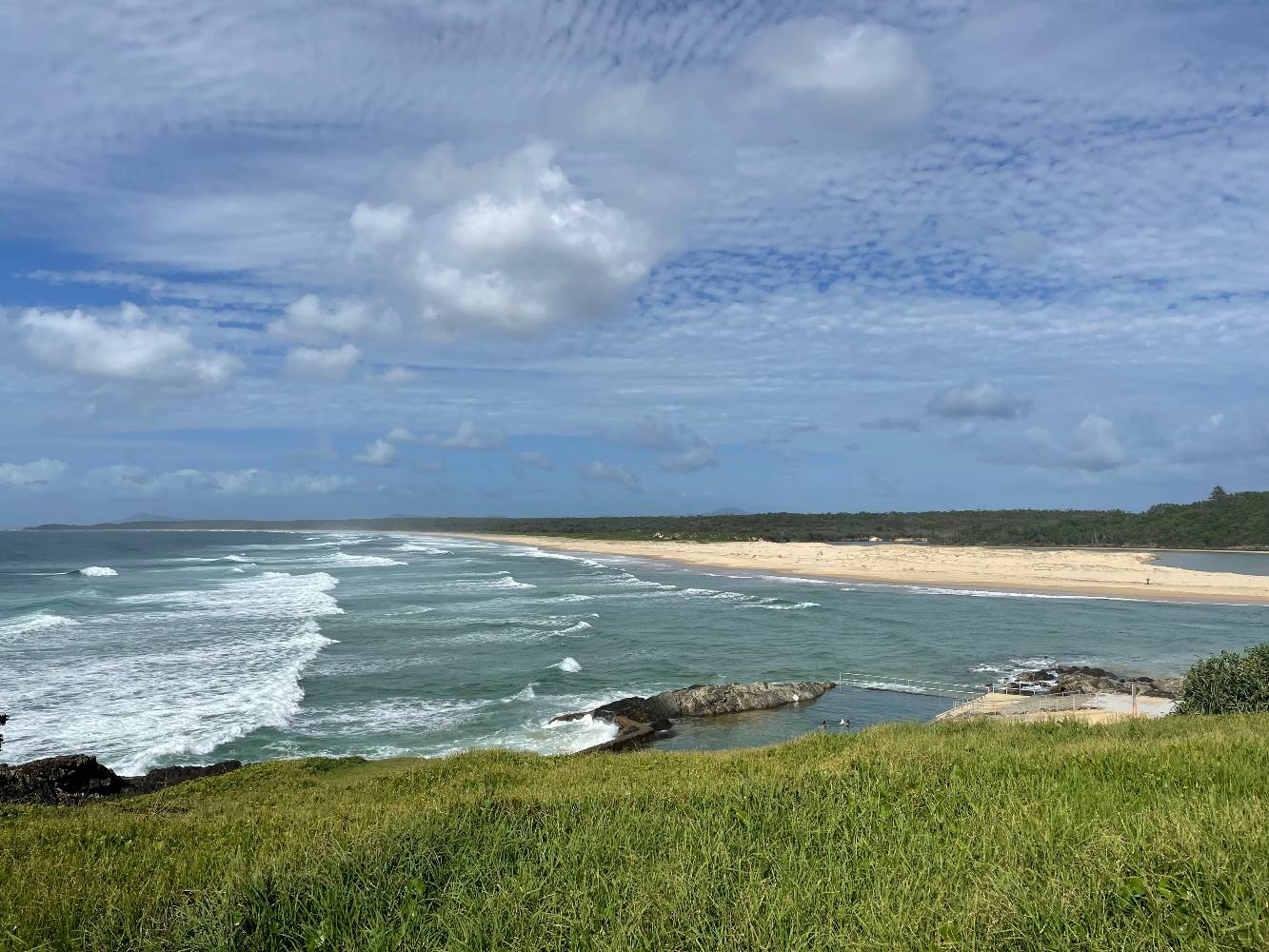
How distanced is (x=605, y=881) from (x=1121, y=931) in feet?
10.3

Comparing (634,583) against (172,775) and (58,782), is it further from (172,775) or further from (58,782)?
(58,782)

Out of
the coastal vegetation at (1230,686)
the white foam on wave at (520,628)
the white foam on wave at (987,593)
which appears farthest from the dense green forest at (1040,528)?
the coastal vegetation at (1230,686)

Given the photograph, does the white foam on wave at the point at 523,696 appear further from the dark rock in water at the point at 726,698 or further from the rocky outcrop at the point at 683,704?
the dark rock in water at the point at 726,698

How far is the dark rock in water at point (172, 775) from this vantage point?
16.5 m

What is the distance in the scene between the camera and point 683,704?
26047mm

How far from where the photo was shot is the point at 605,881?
220 inches

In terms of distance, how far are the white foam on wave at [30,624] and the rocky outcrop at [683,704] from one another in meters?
29.9

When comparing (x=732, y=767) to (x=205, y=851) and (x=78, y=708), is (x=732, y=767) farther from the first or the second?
(x=78, y=708)

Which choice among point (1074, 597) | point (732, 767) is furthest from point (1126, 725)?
point (1074, 597)

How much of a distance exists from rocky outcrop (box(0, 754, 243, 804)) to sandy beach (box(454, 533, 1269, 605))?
5824 cm

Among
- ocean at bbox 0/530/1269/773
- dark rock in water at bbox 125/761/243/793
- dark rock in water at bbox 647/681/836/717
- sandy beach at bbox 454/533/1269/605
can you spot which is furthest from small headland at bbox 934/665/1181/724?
sandy beach at bbox 454/533/1269/605

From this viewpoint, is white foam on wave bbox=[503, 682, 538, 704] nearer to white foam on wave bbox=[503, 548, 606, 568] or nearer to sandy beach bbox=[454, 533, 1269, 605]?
sandy beach bbox=[454, 533, 1269, 605]

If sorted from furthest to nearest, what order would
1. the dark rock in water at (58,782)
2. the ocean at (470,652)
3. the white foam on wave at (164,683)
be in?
1. the ocean at (470,652)
2. the white foam on wave at (164,683)
3. the dark rock in water at (58,782)

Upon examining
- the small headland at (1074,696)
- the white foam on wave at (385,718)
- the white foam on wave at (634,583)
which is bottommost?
the white foam on wave at (385,718)
